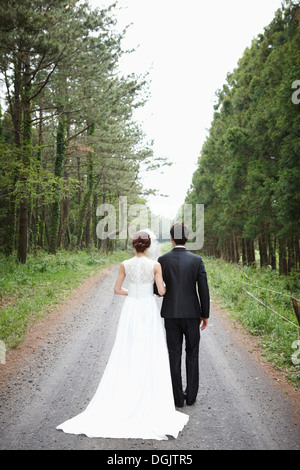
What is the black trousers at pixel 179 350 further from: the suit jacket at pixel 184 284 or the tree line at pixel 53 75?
the tree line at pixel 53 75

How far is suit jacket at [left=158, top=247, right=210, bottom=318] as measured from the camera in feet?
14.8

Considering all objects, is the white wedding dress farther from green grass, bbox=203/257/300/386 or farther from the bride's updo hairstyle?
green grass, bbox=203/257/300/386

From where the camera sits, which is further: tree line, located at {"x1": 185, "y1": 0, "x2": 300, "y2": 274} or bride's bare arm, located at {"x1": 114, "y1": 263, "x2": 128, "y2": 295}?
tree line, located at {"x1": 185, "y1": 0, "x2": 300, "y2": 274}

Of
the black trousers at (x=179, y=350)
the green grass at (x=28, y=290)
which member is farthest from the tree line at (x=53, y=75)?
the black trousers at (x=179, y=350)

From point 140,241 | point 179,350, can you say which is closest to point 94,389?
point 179,350

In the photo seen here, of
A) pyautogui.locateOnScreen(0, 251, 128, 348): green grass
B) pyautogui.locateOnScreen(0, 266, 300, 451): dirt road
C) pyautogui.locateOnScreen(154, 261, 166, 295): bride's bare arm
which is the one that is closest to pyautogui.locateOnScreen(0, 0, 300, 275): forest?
pyautogui.locateOnScreen(0, 251, 128, 348): green grass

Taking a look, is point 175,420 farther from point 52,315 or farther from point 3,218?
point 3,218

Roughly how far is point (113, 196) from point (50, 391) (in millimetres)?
33201

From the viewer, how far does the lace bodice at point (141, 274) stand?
440 cm

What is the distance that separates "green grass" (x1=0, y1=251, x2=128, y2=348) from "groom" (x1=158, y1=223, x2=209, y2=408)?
3.65m

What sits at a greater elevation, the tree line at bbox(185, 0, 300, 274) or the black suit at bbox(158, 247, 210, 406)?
the tree line at bbox(185, 0, 300, 274)

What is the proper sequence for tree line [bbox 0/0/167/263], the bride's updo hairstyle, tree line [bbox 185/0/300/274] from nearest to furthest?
the bride's updo hairstyle
tree line [bbox 0/0/167/263]
tree line [bbox 185/0/300/274]
